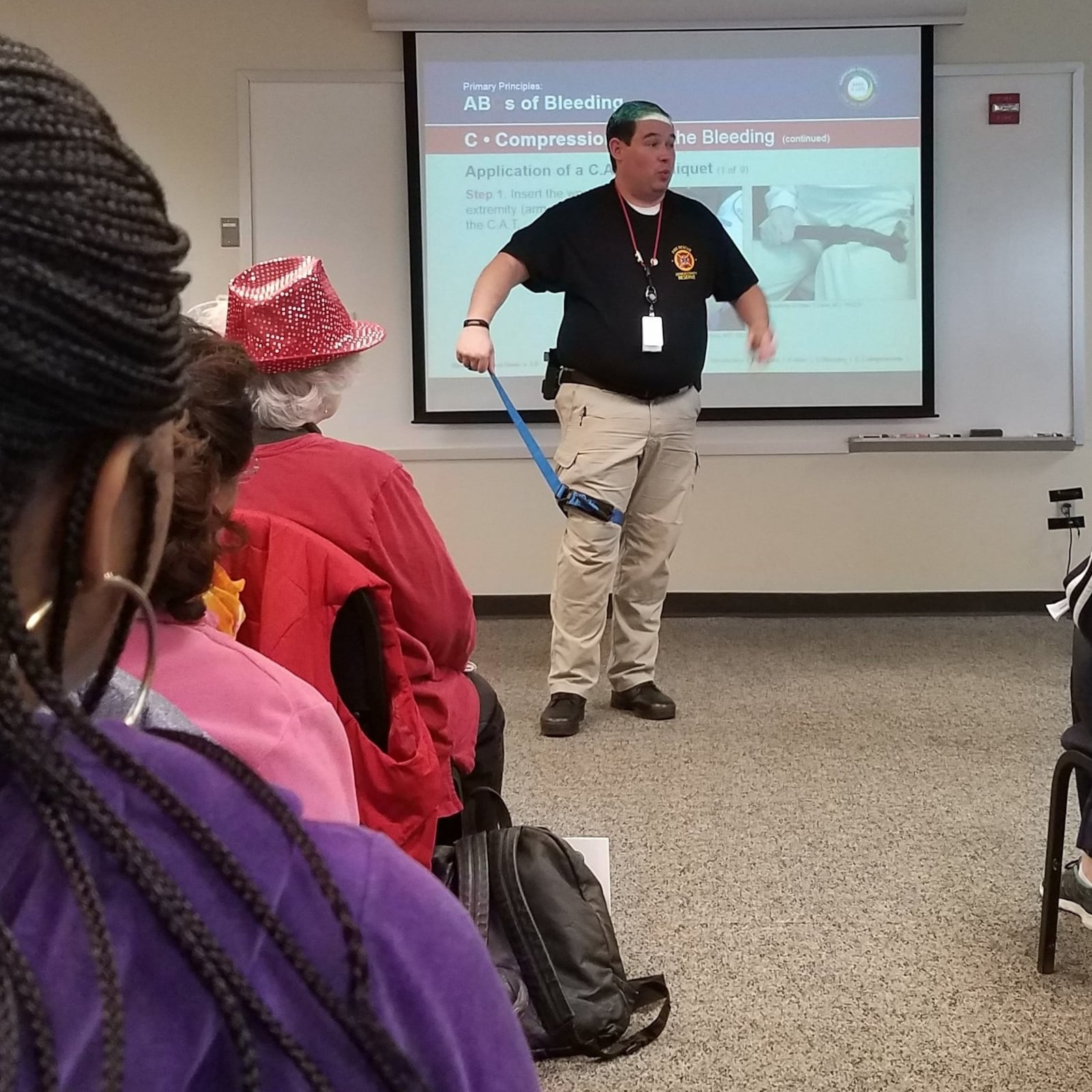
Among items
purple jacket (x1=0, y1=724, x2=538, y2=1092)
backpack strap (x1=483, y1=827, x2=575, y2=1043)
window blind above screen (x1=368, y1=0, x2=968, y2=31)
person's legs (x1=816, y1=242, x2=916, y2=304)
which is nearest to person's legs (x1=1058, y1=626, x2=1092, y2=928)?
backpack strap (x1=483, y1=827, x2=575, y2=1043)

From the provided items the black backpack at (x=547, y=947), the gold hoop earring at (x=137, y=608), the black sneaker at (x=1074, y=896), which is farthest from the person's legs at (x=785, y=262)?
the gold hoop earring at (x=137, y=608)

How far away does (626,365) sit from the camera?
3166 mm

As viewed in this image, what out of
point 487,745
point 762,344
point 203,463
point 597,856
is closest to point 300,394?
point 203,463

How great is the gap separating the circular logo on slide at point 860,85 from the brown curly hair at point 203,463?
11.7 ft

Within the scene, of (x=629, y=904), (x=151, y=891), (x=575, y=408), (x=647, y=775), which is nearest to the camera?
(x=151, y=891)

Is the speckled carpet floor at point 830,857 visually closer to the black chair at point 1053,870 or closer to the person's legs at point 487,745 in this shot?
the black chair at point 1053,870

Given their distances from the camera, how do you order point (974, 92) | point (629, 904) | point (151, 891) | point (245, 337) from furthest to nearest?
1. point (974, 92)
2. point (629, 904)
3. point (245, 337)
4. point (151, 891)

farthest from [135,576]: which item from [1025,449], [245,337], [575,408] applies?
[1025,449]

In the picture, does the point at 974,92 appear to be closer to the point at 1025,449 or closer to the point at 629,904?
the point at 1025,449

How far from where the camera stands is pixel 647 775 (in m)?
2.74

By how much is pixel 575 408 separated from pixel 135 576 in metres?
2.80

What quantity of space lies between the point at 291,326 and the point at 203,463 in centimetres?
64

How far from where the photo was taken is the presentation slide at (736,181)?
13.8 ft

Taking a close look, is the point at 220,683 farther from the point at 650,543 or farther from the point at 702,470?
the point at 702,470
